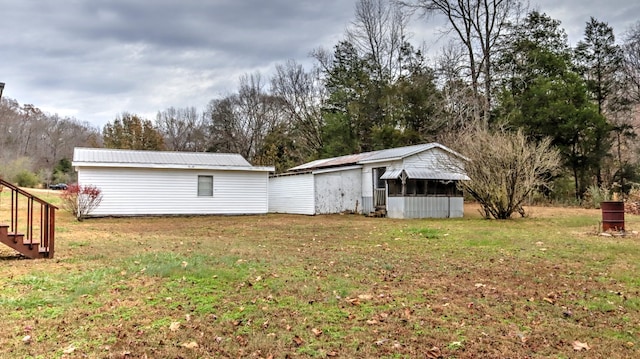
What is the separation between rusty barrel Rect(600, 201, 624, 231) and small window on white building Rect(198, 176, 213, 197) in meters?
14.6

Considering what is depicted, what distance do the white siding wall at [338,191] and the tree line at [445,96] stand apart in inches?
195

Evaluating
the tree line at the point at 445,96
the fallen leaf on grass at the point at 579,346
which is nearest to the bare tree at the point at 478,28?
the tree line at the point at 445,96

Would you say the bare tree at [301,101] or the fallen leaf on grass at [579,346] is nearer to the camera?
the fallen leaf on grass at [579,346]

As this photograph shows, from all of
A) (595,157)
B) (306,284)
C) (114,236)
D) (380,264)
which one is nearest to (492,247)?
(380,264)

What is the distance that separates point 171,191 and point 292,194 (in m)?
5.54

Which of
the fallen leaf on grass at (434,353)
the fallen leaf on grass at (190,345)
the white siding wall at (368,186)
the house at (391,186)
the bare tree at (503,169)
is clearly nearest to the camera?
the fallen leaf on grass at (434,353)

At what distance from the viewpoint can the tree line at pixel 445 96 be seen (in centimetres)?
2327

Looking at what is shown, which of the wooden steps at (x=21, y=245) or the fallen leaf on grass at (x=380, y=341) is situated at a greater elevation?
the wooden steps at (x=21, y=245)

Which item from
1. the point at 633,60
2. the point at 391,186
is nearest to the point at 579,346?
the point at 391,186

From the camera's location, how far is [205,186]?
1838cm

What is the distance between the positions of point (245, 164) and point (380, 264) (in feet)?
44.8

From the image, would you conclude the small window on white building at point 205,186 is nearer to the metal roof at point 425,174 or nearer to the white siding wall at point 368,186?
the white siding wall at point 368,186

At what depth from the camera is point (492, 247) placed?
8.09 metres

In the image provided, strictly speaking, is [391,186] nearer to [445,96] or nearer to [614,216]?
[614,216]
